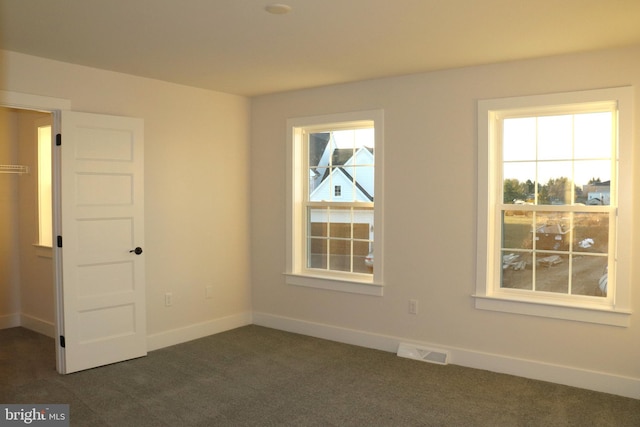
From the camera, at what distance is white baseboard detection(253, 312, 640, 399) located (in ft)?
12.1

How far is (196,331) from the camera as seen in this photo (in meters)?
5.16

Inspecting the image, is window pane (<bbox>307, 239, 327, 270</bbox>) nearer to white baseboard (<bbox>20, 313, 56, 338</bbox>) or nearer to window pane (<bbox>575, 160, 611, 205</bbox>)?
window pane (<bbox>575, 160, 611, 205</bbox>)

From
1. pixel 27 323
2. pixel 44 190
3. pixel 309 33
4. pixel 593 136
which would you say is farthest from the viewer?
pixel 27 323

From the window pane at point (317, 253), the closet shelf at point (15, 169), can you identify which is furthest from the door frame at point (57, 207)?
the window pane at point (317, 253)

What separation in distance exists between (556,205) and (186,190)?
346 cm

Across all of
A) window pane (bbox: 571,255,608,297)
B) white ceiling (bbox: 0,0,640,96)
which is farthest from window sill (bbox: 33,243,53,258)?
window pane (bbox: 571,255,608,297)

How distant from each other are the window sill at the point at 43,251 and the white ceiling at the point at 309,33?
7.06 feet

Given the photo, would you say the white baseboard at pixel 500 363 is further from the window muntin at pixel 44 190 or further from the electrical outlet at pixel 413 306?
the window muntin at pixel 44 190

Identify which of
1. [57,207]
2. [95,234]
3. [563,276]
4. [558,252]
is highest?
[57,207]

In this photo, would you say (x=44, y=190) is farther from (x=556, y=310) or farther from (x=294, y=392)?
(x=556, y=310)

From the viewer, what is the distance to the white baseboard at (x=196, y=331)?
15.8 feet

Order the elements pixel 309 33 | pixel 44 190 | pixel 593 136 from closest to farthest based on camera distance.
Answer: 1. pixel 309 33
2. pixel 593 136
3. pixel 44 190

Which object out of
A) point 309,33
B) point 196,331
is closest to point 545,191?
point 309,33

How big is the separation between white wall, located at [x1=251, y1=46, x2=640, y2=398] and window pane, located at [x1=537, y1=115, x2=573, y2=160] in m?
0.27
